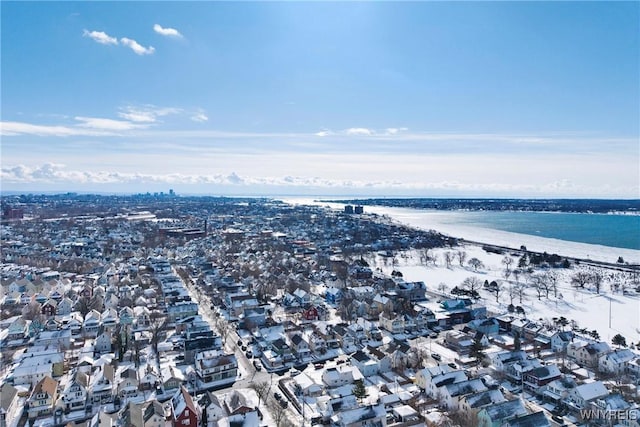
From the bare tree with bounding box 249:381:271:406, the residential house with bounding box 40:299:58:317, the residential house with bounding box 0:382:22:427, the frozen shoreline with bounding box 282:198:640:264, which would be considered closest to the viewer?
the residential house with bounding box 0:382:22:427

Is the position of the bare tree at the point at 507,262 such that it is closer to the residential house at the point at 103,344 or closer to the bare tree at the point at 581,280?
the bare tree at the point at 581,280

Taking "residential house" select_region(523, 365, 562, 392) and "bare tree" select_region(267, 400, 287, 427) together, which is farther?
"residential house" select_region(523, 365, 562, 392)

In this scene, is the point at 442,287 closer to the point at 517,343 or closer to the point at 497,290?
the point at 497,290

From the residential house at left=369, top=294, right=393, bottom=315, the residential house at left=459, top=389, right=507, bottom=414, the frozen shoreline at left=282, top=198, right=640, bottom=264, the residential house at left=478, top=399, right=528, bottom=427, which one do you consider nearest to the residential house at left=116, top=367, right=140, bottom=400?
the residential house at left=459, top=389, right=507, bottom=414

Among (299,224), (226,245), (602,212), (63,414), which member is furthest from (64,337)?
(602,212)

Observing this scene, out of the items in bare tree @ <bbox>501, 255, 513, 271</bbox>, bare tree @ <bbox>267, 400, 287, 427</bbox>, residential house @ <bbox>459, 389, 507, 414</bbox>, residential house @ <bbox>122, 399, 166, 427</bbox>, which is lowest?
bare tree @ <bbox>267, 400, 287, 427</bbox>

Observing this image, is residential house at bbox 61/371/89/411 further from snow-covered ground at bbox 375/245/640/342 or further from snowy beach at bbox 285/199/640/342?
snow-covered ground at bbox 375/245/640/342

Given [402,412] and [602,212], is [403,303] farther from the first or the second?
[602,212]
